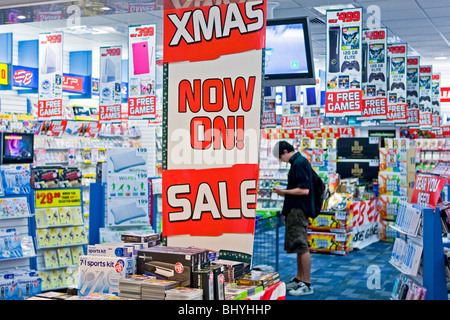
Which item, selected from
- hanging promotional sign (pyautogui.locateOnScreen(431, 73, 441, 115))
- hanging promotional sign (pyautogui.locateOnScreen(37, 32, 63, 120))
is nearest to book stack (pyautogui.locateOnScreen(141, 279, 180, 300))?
hanging promotional sign (pyautogui.locateOnScreen(37, 32, 63, 120))

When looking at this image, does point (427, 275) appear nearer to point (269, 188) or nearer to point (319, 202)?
point (319, 202)

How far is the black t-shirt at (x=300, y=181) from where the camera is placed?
629 cm

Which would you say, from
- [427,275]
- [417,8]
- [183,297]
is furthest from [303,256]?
[417,8]

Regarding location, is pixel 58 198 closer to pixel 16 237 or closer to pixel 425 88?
pixel 16 237

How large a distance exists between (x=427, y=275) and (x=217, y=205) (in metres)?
2.04

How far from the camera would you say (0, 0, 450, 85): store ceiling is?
934cm

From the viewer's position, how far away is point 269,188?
15.9 meters

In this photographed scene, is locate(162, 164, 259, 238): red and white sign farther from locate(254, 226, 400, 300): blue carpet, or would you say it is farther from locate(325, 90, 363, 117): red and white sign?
locate(325, 90, 363, 117): red and white sign

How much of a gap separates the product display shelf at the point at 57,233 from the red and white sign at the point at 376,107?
535cm

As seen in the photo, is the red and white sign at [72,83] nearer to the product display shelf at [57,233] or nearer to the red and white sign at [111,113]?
the red and white sign at [111,113]

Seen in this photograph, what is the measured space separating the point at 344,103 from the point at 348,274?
8.24 ft

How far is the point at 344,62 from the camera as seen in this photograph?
8359mm

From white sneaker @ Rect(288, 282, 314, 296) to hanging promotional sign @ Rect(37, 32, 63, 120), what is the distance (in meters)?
6.04
